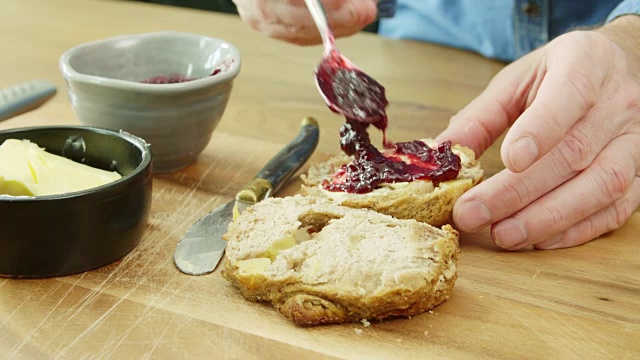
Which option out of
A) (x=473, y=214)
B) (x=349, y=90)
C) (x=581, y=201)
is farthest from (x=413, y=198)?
(x=581, y=201)

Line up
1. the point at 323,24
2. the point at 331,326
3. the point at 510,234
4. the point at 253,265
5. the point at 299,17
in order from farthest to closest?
the point at 299,17 → the point at 323,24 → the point at 510,234 → the point at 253,265 → the point at 331,326

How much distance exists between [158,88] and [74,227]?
0.71 metres

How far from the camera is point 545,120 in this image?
2.21m

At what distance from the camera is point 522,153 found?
216 centimetres

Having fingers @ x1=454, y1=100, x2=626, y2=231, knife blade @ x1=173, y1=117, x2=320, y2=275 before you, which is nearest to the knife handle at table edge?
knife blade @ x1=173, y1=117, x2=320, y2=275

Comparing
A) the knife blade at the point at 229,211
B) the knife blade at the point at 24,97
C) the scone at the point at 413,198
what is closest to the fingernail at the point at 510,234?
the scone at the point at 413,198

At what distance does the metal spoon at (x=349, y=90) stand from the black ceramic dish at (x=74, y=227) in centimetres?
58

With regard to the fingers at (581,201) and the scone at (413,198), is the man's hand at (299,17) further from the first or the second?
the fingers at (581,201)

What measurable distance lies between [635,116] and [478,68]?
1518mm

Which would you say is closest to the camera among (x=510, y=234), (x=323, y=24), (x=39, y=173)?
(x=39, y=173)

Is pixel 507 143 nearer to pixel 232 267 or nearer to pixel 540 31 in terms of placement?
pixel 232 267

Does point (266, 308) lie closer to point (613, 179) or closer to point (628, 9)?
point (613, 179)

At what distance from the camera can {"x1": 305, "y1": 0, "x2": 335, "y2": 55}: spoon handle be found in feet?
8.30

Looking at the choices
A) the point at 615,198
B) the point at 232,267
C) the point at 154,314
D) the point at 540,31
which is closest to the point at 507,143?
the point at 615,198
